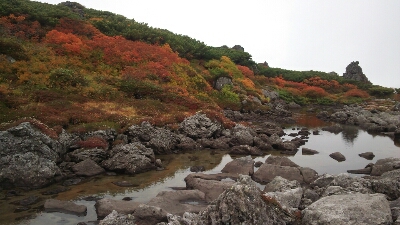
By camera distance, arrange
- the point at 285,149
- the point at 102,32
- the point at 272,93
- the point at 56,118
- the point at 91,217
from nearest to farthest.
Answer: the point at 91,217, the point at 56,118, the point at 285,149, the point at 102,32, the point at 272,93

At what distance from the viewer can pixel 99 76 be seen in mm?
40844

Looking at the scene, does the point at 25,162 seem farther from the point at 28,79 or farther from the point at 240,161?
the point at 28,79

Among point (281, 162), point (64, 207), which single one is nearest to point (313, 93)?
point (281, 162)

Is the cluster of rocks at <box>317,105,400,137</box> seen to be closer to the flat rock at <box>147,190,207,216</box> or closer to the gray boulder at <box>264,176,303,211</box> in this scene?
the gray boulder at <box>264,176,303,211</box>

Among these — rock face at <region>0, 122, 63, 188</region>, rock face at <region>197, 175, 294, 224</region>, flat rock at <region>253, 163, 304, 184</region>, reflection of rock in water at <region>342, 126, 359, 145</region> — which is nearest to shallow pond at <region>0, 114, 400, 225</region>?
reflection of rock in water at <region>342, 126, 359, 145</region>

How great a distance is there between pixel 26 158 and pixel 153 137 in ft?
35.0

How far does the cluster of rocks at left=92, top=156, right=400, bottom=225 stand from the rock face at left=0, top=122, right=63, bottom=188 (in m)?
5.60

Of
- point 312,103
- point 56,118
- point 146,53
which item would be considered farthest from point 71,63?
point 312,103

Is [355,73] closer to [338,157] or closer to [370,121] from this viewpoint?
[370,121]

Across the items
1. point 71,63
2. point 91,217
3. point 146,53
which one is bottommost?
point 91,217

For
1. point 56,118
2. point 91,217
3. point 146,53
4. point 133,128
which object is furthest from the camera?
point 146,53

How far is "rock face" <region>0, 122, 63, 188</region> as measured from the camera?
18.0 metres

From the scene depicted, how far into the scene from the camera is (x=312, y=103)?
80.3 m

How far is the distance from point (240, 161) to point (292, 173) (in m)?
3.80
